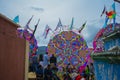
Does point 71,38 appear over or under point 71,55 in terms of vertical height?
over

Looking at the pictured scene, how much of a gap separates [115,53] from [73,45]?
70.5 feet

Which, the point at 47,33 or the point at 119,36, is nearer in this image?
the point at 119,36

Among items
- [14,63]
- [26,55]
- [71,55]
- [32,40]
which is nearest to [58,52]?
[71,55]

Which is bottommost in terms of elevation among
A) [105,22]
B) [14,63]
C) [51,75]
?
[51,75]

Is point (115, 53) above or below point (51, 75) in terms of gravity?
above

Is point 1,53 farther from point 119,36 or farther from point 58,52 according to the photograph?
point 58,52

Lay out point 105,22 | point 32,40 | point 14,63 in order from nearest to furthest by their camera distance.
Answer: point 14,63 → point 105,22 → point 32,40

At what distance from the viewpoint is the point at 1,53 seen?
720cm

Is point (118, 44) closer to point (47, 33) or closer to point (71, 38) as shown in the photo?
point (71, 38)

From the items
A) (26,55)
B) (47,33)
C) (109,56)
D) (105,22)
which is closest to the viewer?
(109,56)

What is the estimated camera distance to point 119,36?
3.79 meters

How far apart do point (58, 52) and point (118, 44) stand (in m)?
20.7

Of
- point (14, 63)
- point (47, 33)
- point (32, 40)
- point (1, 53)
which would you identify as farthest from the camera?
point (47, 33)

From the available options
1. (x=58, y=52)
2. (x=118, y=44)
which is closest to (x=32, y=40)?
(x=58, y=52)
